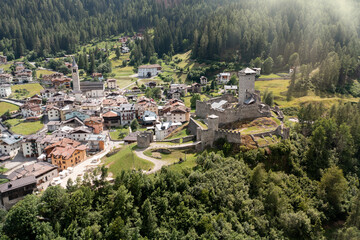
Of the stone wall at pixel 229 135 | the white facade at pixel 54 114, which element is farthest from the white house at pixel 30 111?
the stone wall at pixel 229 135

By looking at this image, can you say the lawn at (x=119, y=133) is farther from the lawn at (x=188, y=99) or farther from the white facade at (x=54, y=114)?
the lawn at (x=188, y=99)

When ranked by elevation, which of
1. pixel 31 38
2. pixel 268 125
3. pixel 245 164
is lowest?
pixel 245 164

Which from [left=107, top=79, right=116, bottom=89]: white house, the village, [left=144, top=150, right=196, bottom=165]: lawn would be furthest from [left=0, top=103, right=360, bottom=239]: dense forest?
[left=107, top=79, right=116, bottom=89]: white house

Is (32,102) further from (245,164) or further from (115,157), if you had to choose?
(245,164)

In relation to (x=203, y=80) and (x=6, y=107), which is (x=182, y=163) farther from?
(x=6, y=107)

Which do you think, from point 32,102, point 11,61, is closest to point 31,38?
point 11,61
